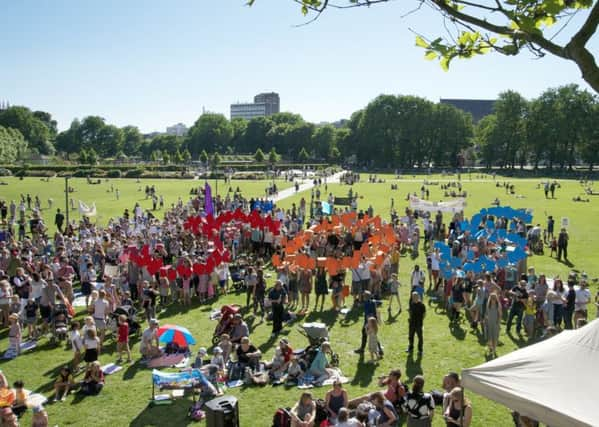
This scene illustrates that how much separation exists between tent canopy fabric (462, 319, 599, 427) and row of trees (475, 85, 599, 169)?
8788 centimetres

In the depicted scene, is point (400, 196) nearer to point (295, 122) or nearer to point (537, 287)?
point (537, 287)

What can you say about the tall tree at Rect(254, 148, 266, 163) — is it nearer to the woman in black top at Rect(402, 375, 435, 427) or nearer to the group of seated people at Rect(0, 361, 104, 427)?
the group of seated people at Rect(0, 361, 104, 427)

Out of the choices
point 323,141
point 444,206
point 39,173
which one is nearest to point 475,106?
point 323,141

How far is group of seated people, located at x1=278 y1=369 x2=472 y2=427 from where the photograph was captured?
6793 mm

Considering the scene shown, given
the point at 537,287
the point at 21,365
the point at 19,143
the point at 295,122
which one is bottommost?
the point at 21,365

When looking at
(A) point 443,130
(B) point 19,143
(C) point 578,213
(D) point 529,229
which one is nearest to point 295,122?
(A) point 443,130

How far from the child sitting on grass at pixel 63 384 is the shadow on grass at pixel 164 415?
169 centimetres

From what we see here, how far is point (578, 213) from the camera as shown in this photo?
108ft

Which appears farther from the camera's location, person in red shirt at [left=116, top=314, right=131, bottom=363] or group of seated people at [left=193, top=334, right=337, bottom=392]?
person in red shirt at [left=116, top=314, right=131, bottom=363]

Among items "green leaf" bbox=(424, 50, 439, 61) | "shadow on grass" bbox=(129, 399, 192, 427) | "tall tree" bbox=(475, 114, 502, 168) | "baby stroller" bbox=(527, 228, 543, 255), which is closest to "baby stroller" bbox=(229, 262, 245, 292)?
"shadow on grass" bbox=(129, 399, 192, 427)

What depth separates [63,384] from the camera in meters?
8.92

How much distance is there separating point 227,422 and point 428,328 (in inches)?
261

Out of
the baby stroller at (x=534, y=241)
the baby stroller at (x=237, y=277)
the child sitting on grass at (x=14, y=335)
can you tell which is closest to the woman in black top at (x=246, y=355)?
the child sitting on grass at (x=14, y=335)

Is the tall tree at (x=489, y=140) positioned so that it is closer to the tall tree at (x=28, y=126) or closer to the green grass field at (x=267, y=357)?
the green grass field at (x=267, y=357)
